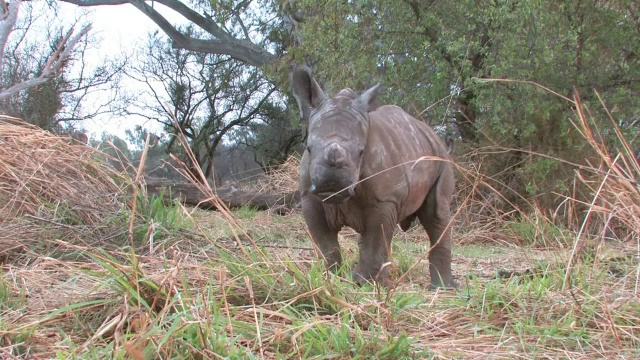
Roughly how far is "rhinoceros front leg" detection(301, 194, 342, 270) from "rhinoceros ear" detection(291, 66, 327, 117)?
2.16 feet

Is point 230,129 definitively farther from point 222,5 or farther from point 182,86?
point 222,5

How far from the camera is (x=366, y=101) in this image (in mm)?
4570

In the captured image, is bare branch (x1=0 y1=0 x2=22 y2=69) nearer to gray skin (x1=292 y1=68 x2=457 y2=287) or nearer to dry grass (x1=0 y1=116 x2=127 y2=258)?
dry grass (x1=0 y1=116 x2=127 y2=258)

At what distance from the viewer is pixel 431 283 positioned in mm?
5066

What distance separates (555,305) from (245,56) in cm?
1926

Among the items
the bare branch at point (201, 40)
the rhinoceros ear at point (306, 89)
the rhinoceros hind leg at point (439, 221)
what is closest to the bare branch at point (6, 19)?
the bare branch at point (201, 40)

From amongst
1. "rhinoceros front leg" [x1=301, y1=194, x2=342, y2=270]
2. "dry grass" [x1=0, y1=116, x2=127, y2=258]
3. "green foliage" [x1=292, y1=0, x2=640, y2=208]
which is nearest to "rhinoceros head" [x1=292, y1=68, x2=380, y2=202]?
"rhinoceros front leg" [x1=301, y1=194, x2=342, y2=270]

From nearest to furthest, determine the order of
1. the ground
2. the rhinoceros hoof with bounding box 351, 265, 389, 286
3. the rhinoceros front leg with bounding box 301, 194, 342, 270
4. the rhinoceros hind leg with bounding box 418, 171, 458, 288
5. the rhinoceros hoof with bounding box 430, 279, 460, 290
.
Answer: the ground → the rhinoceros hoof with bounding box 351, 265, 389, 286 → the rhinoceros front leg with bounding box 301, 194, 342, 270 → the rhinoceros hoof with bounding box 430, 279, 460, 290 → the rhinoceros hind leg with bounding box 418, 171, 458, 288

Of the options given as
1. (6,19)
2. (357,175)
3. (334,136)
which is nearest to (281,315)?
(357,175)

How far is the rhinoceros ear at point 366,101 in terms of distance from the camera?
4520mm

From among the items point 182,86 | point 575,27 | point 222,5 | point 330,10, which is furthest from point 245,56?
point 575,27

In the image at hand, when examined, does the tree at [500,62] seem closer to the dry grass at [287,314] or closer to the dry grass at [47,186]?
the dry grass at [47,186]

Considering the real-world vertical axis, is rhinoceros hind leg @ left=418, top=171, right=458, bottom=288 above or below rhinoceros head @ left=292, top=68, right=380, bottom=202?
below

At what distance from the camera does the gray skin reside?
157 inches
